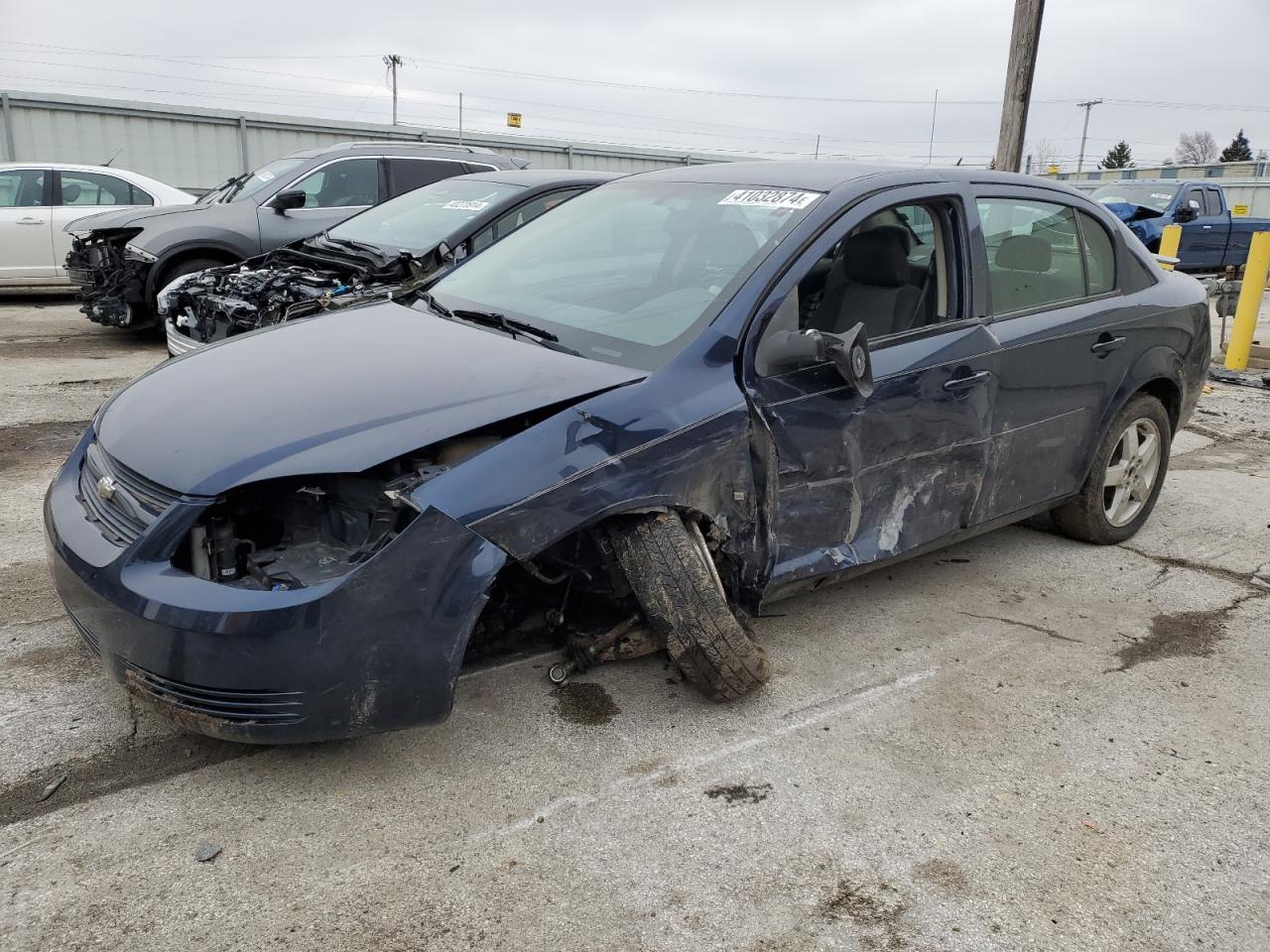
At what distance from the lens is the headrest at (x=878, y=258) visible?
11.8 feet

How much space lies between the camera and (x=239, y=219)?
29.9 feet

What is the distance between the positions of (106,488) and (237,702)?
80 cm

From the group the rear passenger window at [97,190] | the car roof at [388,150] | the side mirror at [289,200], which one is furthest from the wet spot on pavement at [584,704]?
the rear passenger window at [97,190]

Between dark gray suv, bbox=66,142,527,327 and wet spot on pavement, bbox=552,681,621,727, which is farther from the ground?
dark gray suv, bbox=66,142,527,327

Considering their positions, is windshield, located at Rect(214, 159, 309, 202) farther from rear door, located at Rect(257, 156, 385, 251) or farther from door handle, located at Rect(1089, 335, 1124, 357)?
door handle, located at Rect(1089, 335, 1124, 357)

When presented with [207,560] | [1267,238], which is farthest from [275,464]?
[1267,238]

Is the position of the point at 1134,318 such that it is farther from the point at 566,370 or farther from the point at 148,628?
the point at 148,628

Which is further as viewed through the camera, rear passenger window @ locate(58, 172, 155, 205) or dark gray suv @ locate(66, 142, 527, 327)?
rear passenger window @ locate(58, 172, 155, 205)

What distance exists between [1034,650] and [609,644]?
1.64 m

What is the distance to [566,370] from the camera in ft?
10.0

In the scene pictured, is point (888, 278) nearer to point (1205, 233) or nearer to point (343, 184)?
point (343, 184)

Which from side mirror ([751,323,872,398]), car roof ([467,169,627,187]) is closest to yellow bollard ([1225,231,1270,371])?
car roof ([467,169,627,187])

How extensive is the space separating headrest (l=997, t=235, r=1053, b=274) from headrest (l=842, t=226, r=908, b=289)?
0.53 meters

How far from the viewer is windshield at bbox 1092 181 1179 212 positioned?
1692 centimetres
